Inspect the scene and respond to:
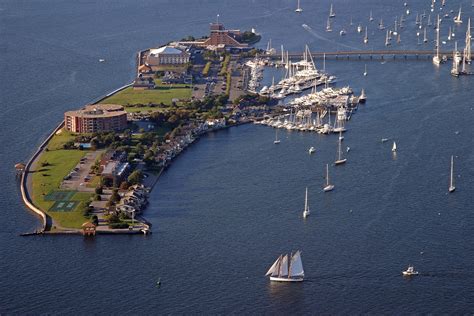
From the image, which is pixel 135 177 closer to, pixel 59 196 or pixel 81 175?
pixel 81 175

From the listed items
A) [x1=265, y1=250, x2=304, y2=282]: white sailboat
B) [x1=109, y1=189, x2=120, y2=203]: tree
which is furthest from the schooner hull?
Result: [x1=109, y1=189, x2=120, y2=203]: tree

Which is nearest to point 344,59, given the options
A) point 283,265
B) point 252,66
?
point 252,66

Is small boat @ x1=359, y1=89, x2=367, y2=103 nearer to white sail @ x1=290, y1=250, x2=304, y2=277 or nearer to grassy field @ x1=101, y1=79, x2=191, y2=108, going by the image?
grassy field @ x1=101, y1=79, x2=191, y2=108

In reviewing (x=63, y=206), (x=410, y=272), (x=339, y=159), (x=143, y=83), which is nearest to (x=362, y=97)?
(x=339, y=159)

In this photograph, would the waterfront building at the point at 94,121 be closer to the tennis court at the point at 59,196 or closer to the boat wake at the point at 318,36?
the tennis court at the point at 59,196

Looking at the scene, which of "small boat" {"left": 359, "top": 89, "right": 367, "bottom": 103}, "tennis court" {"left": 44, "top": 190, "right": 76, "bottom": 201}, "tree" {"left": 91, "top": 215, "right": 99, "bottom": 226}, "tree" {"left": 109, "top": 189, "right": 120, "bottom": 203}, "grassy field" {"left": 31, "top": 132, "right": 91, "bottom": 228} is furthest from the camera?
"small boat" {"left": 359, "top": 89, "right": 367, "bottom": 103}
